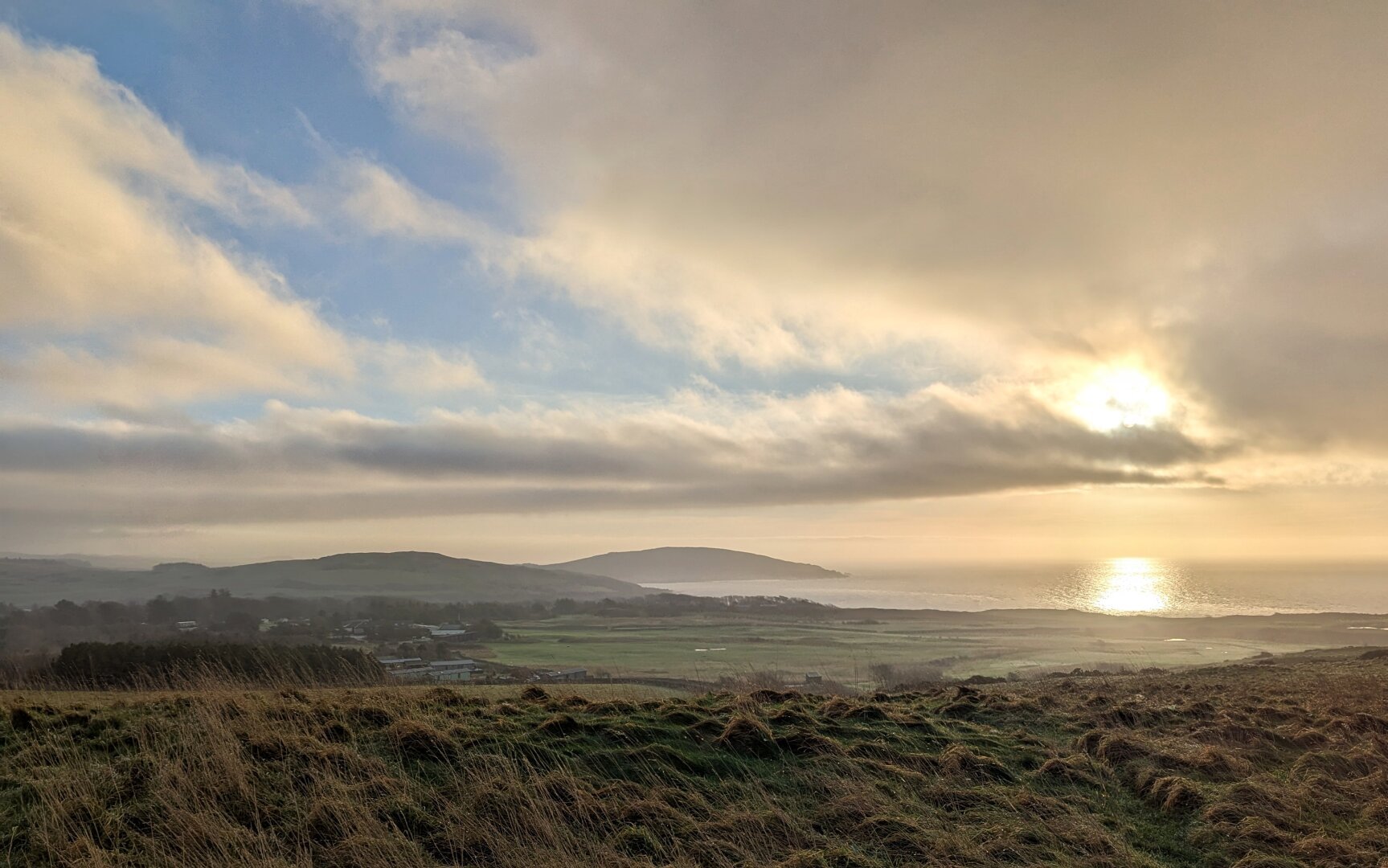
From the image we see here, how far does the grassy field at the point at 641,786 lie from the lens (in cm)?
694

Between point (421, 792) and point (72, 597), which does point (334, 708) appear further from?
point (72, 597)

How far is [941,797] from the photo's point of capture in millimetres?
9094

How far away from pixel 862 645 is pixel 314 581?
495 ft

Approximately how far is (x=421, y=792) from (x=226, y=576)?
194 meters

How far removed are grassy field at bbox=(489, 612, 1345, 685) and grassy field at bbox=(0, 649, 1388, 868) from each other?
72.7ft

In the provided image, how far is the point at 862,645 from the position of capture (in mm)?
63906

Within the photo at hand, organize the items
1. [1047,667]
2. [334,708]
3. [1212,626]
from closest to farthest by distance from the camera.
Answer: [334,708], [1047,667], [1212,626]

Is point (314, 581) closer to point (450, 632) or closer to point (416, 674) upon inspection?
point (450, 632)

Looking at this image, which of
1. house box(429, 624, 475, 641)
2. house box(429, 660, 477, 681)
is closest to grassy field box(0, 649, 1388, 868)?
house box(429, 660, 477, 681)

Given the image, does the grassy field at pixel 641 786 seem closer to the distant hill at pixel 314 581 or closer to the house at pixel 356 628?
the house at pixel 356 628

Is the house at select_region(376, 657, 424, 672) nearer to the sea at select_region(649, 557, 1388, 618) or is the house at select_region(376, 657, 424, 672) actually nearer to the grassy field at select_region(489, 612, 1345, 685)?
the grassy field at select_region(489, 612, 1345, 685)

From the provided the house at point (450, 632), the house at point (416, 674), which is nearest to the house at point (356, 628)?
the house at point (450, 632)

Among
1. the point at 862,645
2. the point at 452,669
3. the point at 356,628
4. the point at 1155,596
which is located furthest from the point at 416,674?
the point at 1155,596

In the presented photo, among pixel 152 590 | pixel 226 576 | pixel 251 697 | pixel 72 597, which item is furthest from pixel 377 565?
pixel 251 697
